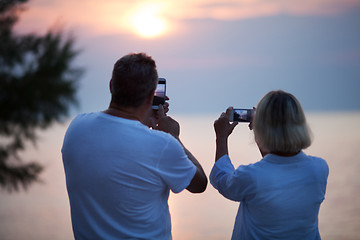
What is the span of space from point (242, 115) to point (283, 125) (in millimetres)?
408

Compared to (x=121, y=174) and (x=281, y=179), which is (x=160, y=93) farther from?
(x=281, y=179)

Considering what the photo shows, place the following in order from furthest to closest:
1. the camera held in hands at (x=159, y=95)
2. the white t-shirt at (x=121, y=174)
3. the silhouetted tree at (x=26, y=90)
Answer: the silhouetted tree at (x=26, y=90) → the camera held in hands at (x=159, y=95) → the white t-shirt at (x=121, y=174)

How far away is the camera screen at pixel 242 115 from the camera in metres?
1.86

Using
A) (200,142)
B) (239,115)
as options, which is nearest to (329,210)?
(239,115)

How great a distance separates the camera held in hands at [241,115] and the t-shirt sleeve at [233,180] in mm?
266

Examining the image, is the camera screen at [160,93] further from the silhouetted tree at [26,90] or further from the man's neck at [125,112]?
the silhouetted tree at [26,90]

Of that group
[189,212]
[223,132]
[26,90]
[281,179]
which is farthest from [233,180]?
[26,90]

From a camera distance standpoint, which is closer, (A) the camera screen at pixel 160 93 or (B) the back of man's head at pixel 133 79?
(B) the back of man's head at pixel 133 79

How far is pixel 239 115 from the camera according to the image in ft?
6.13

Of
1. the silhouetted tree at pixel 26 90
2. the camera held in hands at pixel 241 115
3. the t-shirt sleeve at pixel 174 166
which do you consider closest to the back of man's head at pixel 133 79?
the t-shirt sleeve at pixel 174 166

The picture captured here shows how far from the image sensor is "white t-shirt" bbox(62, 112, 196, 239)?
1379 mm

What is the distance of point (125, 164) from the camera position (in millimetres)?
1374

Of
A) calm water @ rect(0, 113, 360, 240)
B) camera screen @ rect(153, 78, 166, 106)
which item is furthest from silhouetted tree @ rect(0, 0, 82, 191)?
camera screen @ rect(153, 78, 166, 106)

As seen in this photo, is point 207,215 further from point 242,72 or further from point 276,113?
point 242,72
